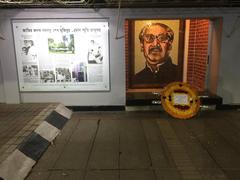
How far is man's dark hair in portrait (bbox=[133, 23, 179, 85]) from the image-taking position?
7.78 metres

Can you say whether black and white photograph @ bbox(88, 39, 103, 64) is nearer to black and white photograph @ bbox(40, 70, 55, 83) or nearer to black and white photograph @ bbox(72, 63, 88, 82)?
black and white photograph @ bbox(72, 63, 88, 82)

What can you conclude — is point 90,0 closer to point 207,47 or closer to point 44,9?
point 44,9

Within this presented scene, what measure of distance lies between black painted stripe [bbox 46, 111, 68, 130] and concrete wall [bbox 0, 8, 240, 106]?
0.79m

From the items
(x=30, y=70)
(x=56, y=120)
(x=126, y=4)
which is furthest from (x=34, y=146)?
(x=126, y=4)

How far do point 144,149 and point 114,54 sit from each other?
278cm

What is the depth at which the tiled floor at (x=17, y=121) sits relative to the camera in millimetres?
3834

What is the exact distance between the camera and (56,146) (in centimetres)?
424

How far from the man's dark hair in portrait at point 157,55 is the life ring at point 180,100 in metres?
2.43

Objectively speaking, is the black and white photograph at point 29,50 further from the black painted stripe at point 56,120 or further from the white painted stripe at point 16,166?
the white painted stripe at point 16,166

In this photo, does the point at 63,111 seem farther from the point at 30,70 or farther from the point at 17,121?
the point at 30,70

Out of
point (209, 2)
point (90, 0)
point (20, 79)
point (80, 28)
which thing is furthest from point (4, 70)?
point (209, 2)

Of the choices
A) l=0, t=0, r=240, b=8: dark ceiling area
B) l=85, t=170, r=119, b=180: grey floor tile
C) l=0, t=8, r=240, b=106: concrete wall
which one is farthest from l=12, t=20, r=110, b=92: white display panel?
l=85, t=170, r=119, b=180: grey floor tile

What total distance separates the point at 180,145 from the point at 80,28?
12.0 ft

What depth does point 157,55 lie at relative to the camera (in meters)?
7.93
